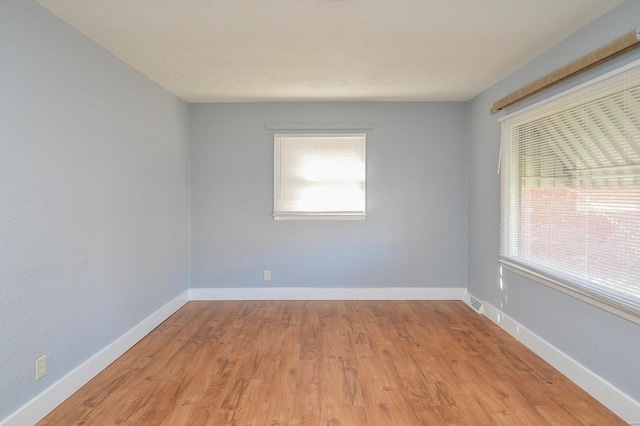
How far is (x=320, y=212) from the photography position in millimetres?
5074

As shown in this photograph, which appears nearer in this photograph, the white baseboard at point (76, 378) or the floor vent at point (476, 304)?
the white baseboard at point (76, 378)

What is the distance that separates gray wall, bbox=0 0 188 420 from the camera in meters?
2.17

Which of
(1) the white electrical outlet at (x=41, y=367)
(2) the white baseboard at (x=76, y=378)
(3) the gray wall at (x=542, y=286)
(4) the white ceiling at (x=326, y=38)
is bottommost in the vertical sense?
(2) the white baseboard at (x=76, y=378)

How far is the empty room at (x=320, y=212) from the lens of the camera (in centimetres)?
238

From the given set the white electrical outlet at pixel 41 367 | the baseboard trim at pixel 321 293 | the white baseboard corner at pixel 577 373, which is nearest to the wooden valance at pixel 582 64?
the white baseboard corner at pixel 577 373

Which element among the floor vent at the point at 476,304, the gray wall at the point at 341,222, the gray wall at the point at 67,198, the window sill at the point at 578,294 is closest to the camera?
the gray wall at the point at 67,198

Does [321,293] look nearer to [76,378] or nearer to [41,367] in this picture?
[76,378]

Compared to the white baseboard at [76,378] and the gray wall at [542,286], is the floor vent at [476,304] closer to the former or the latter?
the gray wall at [542,286]

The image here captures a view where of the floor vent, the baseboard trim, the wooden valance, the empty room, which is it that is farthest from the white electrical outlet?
the floor vent

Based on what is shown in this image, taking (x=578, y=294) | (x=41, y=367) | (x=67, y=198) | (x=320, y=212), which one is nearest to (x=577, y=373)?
(x=578, y=294)

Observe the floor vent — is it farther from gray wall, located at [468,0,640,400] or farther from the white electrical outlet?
the white electrical outlet

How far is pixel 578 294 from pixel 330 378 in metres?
1.84

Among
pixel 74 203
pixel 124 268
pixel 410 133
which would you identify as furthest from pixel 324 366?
pixel 410 133

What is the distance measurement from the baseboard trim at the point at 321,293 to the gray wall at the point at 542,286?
0.60m
